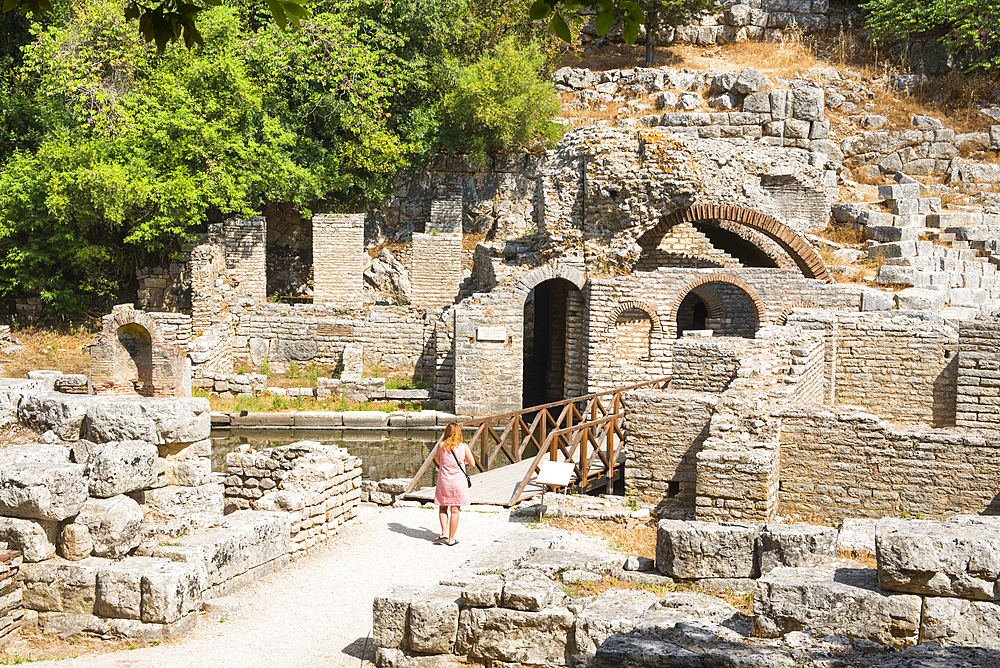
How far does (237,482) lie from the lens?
10742 millimetres

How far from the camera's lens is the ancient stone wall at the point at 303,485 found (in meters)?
9.70

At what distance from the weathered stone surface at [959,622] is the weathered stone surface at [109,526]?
5.98 meters

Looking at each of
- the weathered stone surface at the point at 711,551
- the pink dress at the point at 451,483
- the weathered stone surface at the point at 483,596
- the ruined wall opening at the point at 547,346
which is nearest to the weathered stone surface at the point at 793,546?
the weathered stone surface at the point at 711,551

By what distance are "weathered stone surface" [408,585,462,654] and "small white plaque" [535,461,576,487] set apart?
16.7 ft

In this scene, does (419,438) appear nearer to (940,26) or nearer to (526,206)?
(526,206)

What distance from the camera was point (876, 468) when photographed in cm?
956

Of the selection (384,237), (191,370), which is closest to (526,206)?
(384,237)

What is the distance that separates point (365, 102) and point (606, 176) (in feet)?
34.9

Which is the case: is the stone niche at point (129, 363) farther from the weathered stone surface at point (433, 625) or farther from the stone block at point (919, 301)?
the weathered stone surface at point (433, 625)

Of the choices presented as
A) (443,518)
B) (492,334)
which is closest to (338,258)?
(492,334)

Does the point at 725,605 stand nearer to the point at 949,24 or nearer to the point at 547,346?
the point at 547,346

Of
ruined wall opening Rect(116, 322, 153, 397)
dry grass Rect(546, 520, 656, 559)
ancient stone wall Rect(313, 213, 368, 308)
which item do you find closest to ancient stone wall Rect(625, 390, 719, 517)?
dry grass Rect(546, 520, 656, 559)

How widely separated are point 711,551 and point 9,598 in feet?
18.0

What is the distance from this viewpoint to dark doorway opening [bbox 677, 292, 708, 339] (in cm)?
2498
